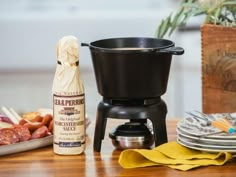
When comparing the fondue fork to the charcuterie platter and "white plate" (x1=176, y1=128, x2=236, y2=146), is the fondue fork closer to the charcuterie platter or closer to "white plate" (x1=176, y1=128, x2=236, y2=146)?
"white plate" (x1=176, y1=128, x2=236, y2=146)

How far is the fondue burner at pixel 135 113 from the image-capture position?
167cm

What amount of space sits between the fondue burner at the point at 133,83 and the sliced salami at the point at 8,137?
196mm

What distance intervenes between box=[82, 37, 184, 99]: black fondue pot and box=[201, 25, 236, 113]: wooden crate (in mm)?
204

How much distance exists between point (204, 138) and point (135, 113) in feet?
0.59

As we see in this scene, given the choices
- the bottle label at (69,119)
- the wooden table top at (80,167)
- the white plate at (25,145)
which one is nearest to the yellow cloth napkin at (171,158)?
the wooden table top at (80,167)

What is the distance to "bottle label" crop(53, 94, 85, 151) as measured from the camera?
1.65 m

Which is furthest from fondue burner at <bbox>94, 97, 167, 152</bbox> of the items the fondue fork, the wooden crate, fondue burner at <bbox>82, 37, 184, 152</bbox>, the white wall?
the white wall

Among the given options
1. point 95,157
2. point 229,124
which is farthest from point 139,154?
point 229,124

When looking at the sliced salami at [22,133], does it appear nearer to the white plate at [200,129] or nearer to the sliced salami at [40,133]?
the sliced salami at [40,133]

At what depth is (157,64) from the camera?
166cm

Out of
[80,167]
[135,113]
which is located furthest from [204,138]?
[80,167]

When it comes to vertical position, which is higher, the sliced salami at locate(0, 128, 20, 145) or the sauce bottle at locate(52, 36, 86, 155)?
the sauce bottle at locate(52, 36, 86, 155)

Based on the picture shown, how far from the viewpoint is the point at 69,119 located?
165 cm

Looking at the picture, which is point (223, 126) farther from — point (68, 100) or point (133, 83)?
point (68, 100)
